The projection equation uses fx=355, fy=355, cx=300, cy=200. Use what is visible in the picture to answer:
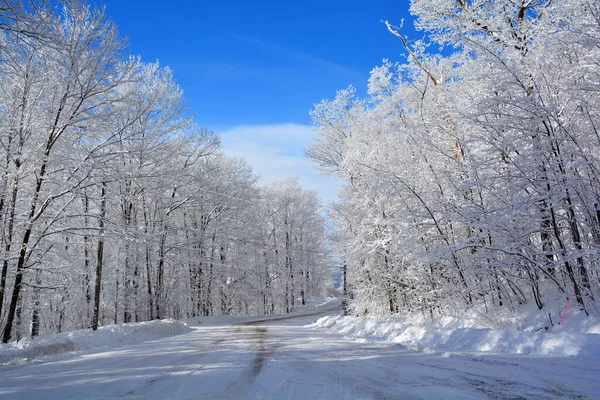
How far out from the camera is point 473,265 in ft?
24.7

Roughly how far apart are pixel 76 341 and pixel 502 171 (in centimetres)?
1219

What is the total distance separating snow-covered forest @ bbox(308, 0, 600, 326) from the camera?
6.24 metres

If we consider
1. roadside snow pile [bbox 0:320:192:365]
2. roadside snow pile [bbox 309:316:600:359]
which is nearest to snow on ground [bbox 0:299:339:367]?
roadside snow pile [bbox 0:320:192:365]

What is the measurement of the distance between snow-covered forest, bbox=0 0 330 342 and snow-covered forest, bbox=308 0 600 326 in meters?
8.18

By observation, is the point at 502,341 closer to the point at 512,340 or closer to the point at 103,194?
the point at 512,340

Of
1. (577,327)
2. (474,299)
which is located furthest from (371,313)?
(577,327)

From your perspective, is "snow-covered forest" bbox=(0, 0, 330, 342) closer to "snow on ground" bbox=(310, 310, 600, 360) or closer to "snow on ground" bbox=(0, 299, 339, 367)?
"snow on ground" bbox=(0, 299, 339, 367)

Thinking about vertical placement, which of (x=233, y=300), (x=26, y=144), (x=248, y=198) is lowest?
(x=233, y=300)

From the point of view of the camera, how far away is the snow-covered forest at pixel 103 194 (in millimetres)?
10094

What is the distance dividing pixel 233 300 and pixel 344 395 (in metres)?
33.0

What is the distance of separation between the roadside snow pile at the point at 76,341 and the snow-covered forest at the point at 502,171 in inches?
359

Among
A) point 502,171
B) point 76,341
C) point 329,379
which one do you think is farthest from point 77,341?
point 502,171

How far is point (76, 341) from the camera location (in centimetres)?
1036

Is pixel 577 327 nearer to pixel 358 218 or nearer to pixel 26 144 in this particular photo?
pixel 358 218
